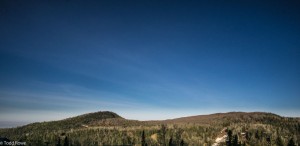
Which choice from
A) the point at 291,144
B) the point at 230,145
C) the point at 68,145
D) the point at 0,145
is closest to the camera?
the point at 0,145

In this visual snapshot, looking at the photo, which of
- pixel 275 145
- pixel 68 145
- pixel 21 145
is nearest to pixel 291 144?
pixel 275 145

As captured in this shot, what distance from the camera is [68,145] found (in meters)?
198

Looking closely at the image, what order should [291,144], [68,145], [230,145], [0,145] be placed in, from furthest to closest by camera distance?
[68,145] < [230,145] < [291,144] < [0,145]

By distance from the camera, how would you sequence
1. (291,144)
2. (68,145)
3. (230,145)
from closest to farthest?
(291,144)
(230,145)
(68,145)

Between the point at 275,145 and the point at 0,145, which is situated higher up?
the point at 0,145

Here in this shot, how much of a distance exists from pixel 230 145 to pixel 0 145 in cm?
16026

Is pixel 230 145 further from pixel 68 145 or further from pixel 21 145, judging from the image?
pixel 21 145

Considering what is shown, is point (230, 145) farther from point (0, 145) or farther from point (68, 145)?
point (0, 145)

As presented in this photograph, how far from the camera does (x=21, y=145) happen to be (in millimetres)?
189375

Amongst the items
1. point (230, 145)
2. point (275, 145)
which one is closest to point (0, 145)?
point (230, 145)

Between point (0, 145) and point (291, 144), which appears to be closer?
point (0, 145)

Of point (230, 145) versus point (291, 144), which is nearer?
point (291, 144)

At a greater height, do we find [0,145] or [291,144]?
[0,145]

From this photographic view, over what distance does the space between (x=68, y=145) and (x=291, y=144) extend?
6946 inches
